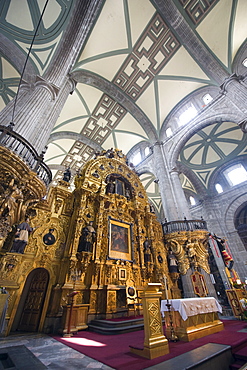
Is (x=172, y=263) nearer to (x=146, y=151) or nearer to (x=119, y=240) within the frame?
(x=119, y=240)

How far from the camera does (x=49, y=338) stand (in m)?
4.52

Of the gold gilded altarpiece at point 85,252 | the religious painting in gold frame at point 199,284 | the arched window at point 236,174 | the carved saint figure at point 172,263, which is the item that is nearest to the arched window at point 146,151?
the gold gilded altarpiece at point 85,252

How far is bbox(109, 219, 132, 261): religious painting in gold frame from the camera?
8133 mm

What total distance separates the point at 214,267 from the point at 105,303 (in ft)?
38.8

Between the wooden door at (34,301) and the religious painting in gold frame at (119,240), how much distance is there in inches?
116

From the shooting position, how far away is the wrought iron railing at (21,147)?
5.06 m

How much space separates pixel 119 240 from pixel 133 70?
15.1 m

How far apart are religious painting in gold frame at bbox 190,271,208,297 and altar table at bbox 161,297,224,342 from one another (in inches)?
139

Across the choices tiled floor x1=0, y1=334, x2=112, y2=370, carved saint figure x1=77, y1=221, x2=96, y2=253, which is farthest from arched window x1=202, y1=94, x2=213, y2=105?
tiled floor x1=0, y1=334, x2=112, y2=370

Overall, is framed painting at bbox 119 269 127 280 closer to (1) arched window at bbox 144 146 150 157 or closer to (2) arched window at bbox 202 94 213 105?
(1) arched window at bbox 144 146 150 157

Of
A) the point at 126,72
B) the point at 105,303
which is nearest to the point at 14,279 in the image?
the point at 105,303

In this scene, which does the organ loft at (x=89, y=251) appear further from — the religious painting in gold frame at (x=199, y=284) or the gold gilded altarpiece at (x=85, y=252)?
the religious painting in gold frame at (x=199, y=284)

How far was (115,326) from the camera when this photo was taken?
523cm

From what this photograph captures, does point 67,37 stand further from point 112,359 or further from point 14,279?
point 112,359
